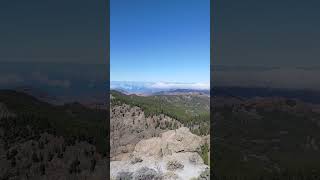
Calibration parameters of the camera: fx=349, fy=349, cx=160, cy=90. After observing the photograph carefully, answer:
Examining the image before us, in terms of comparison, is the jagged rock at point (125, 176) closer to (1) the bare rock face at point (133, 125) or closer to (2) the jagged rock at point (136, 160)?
(2) the jagged rock at point (136, 160)

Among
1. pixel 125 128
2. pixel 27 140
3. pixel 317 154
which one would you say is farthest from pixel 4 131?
pixel 317 154

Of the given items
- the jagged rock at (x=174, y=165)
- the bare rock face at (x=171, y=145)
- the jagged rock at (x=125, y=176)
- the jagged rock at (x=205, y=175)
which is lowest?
the jagged rock at (x=125, y=176)

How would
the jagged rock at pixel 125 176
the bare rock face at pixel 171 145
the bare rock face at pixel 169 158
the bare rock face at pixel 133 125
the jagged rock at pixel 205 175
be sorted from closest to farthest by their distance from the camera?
1. the jagged rock at pixel 205 175
2. the jagged rock at pixel 125 176
3. the bare rock face at pixel 169 158
4. the bare rock face at pixel 171 145
5. the bare rock face at pixel 133 125

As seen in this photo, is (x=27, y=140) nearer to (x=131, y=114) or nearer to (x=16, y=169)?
(x=16, y=169)

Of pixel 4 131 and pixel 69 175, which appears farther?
pixel 4 131

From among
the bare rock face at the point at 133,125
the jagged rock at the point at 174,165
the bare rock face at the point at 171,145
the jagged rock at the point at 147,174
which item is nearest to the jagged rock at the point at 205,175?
the jagged rock at the point at 174,165

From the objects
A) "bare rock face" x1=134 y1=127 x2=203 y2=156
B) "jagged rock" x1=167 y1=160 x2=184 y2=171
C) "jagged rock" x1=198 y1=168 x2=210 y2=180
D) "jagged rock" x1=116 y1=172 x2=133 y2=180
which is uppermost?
"bare rock face" x1=134 y1=127 x2=203 y2=156

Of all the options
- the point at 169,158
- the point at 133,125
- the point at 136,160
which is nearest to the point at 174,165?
the point at 169,158

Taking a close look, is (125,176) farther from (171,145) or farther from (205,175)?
(171,145)

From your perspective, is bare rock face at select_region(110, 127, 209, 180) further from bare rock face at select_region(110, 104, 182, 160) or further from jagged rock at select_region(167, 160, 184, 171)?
bare rock face at select_region(110, 104, 182, 160)

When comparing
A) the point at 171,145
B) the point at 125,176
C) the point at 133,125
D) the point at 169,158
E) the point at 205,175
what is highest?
the point at 133,125

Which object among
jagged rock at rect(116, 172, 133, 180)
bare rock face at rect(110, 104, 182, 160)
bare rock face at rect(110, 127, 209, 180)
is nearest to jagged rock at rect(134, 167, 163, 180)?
bare rock face at rect(110, 127, 209, 180)
